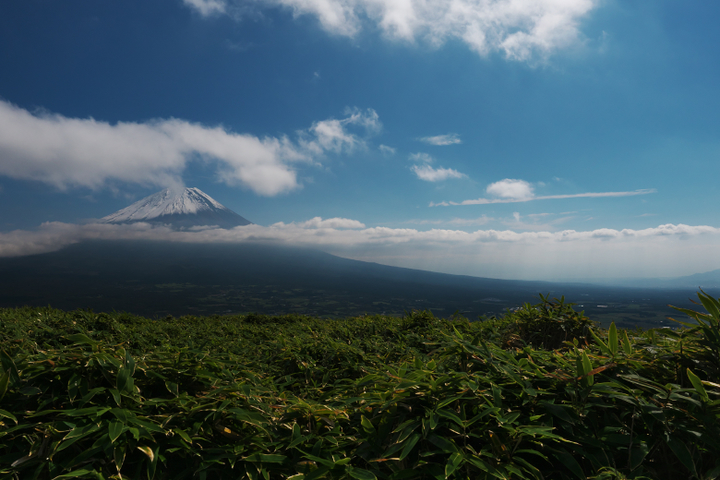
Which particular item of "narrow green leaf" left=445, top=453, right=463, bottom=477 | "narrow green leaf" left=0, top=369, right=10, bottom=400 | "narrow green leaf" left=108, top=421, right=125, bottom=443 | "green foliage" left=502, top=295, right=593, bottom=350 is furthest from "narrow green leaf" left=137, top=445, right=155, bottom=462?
"green foliage" left=502, top=295, right=593, bottom=350

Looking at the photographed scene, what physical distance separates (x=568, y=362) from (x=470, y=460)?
96 cm

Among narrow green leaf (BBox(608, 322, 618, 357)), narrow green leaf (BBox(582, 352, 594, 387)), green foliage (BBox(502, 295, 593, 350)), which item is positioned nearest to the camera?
narrow green leaf (BBox(582, 352, 594, 387))

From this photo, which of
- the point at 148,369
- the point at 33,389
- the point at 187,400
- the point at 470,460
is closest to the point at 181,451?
the point at 187,400

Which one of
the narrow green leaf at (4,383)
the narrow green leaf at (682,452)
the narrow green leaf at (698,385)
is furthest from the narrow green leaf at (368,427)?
the narrow green leaf at (4,383)

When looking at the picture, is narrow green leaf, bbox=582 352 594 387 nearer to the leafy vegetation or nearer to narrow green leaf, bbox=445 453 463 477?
the leafy vegetation

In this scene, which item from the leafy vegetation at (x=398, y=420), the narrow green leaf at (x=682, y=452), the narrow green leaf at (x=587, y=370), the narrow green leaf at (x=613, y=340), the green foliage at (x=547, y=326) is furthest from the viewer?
the green foliage at (x=547, y=326)

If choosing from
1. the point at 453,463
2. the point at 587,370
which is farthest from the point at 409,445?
the point at 587,370

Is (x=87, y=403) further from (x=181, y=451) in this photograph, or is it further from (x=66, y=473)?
(x=181, y=451)

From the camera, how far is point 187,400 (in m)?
1.81

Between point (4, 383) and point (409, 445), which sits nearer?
point (409, 445)

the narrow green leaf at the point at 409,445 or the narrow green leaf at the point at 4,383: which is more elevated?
the narrow green leaf at the point at 4,383

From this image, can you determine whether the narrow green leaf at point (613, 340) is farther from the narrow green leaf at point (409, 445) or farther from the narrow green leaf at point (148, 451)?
the narrow green leaf at point (148, 451)

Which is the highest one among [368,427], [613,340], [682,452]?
[613,340]

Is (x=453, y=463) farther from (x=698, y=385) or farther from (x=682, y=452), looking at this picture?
(x=698, y=385)
